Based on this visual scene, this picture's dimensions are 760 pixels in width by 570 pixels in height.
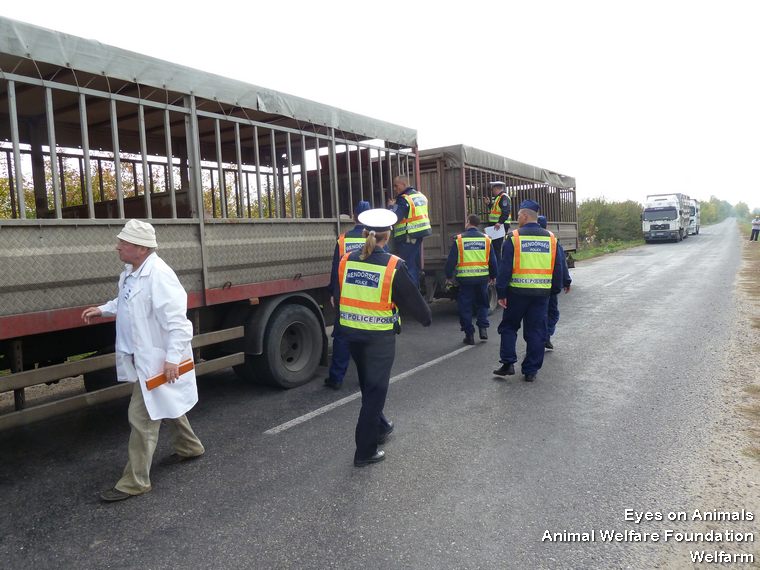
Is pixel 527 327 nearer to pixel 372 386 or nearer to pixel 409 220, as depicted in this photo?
pixel 409 220

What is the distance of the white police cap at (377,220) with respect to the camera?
375 cm

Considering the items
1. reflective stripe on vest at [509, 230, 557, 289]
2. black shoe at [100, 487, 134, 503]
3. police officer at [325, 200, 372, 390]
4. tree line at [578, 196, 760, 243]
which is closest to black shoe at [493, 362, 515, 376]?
reflective stripe on vest at [509, 230, 557, 289]

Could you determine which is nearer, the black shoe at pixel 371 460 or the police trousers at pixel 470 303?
the black shoe at pixel 371 460

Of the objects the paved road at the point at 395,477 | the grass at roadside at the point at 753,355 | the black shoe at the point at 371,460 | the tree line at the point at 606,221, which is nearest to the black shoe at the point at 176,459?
the paved road at the point at 395,477

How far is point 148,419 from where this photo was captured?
3.53m

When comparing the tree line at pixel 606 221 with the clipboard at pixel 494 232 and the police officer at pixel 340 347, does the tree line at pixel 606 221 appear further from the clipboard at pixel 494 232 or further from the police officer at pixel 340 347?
the police officer at pixel 340 347

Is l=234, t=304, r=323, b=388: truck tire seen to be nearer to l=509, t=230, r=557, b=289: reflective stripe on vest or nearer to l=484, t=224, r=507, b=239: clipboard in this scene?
l=509, t=230, r=557, b=289: reflective stripe on vest

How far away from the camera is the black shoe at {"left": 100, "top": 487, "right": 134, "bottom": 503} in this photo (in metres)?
3.41

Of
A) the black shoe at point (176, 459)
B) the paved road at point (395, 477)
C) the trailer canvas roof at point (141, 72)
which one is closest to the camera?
the paved road at point (395, 477)

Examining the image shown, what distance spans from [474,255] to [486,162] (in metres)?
3.50

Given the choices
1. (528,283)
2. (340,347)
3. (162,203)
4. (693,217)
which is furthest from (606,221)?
(162,203)

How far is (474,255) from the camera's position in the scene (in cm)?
786

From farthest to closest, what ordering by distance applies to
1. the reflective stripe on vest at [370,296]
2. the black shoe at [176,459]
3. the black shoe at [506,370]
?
the black shoe at [506,370]
the black shoe at [176,459]
the reflective stripe on vest at [370,296]

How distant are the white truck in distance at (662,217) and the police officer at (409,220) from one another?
32.8 metres
